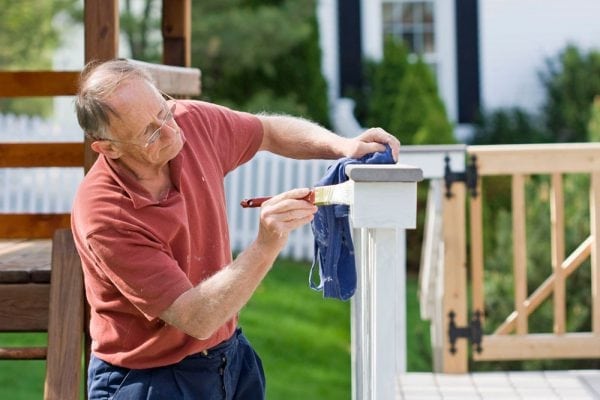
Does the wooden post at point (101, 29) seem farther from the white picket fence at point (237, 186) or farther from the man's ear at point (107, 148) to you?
the white picket fence at point (237, 186)

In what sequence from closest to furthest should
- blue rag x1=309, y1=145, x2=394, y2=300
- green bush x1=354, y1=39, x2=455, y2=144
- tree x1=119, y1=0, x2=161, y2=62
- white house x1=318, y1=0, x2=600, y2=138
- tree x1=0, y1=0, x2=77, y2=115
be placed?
1. blue rag x1=309, y1=145, x2=394, y2=300
2. green bush x1=354, y1=39, x2=455, y2=144
3. tree x1=119, y1=0, x2=161, y2=62
4. white house x1=318, y1=0, x2=600, y2=138
5. tree x1=0, y1=0, x2=77, y2=115

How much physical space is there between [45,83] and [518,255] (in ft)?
7.43

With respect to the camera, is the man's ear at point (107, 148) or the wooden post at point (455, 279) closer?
the man's ear at point (107, 148)

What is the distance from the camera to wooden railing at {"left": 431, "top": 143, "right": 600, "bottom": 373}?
541 centimetres

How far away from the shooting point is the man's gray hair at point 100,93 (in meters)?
2.85

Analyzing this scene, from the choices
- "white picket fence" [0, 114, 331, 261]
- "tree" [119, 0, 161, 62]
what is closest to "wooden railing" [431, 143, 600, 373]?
"white picket fence" [0, 114, 331, 261]

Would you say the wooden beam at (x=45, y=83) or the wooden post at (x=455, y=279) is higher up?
the wooden beam at (x=45, y=83)

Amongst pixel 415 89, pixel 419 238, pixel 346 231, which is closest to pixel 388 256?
pixel 346 231

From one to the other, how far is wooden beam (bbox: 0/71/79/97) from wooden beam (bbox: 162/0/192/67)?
2.97 feet

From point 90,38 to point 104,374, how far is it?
1276 mm

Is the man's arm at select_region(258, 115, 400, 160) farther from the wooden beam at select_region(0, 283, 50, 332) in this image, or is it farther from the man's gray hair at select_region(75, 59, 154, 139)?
the wooden beam at select_region(0, 283, 50, 332)

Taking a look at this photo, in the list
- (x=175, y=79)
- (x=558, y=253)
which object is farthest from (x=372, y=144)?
(x=558, y=253)

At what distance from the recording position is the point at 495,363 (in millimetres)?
7250

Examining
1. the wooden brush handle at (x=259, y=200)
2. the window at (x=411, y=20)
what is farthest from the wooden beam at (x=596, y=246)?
the window at (x=411, y=20)
